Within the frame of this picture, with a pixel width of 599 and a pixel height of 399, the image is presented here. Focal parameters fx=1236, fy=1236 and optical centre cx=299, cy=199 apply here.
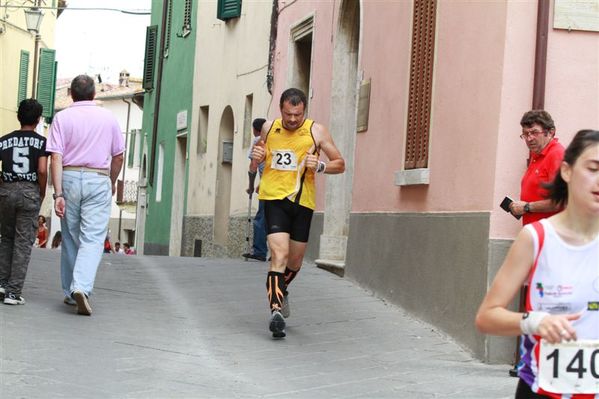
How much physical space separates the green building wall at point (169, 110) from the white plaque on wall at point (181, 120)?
0.12 m

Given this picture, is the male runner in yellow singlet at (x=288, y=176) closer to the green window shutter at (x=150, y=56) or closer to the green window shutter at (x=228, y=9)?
the green window shutter at (x=228, y=9)

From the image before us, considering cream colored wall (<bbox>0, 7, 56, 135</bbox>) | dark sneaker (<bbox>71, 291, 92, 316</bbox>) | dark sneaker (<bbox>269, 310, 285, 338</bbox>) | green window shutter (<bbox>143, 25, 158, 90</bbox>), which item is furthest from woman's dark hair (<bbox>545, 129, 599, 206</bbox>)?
cream colored wall (<bbox>0, 7, 56, 135</bbox>)

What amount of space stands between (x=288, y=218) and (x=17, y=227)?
84.9 inches

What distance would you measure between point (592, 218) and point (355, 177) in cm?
955

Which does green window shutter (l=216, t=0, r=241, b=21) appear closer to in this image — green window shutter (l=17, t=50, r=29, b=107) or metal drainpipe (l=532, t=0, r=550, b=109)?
metal drainpipe (l=532, t=0, r=550, b=109)

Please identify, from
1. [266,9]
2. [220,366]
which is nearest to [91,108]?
[220,366]

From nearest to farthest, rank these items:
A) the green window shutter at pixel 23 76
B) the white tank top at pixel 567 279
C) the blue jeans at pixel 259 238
→ the white tank top at pixel 567 279 → the blue jeans at pixel 259 238 → the green window shutter at pixel 23 76

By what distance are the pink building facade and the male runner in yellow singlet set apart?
3.63 ft

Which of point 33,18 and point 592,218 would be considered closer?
point 592,218

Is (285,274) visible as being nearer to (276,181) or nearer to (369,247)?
(276,181)

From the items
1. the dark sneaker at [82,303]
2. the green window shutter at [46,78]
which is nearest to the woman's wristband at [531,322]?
the dark sneaker at [82,303]

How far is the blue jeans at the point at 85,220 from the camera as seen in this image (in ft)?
31.6

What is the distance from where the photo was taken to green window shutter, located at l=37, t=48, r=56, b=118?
40750 mm

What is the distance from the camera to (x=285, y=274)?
9773 millimetres
